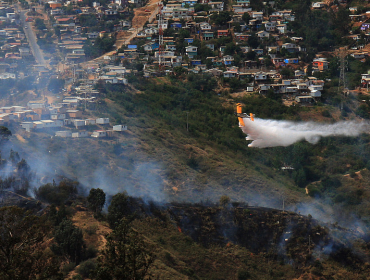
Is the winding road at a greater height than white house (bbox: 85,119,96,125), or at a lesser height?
greater

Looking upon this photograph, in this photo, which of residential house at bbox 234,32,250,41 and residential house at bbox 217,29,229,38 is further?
residential house at bbox 217,29,229,38

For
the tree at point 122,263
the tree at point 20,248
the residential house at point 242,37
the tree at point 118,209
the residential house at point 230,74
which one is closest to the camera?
the tree at point 20,248

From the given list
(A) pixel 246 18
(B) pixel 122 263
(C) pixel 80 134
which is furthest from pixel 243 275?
(A) pixel 246 18

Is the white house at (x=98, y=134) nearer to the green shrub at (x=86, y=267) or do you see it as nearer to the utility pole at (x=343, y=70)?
the green shrub at (x=86, y=267)

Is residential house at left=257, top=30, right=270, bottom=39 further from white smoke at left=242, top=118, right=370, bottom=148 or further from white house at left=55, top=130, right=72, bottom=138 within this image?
white house at left=55, top=130, right=72, bottom=138

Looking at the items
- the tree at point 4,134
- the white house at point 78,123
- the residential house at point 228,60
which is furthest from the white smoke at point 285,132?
the tree at point 4,134

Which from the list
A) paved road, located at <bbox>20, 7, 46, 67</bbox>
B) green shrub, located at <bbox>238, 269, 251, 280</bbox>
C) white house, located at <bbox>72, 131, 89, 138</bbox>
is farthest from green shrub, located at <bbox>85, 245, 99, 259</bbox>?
paved road, located at <bbox>20, 7, 46, 67</bbox>
